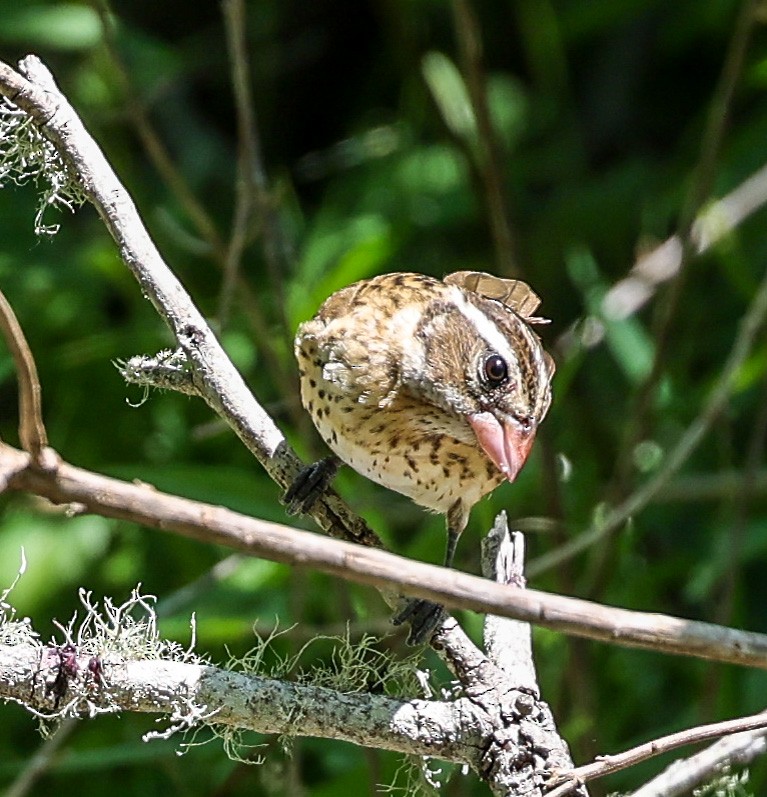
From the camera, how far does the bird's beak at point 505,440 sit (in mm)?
2346

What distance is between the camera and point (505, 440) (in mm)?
2369

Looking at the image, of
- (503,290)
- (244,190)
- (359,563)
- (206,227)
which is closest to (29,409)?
(359,563)

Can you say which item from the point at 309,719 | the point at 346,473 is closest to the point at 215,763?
the point at 346,473

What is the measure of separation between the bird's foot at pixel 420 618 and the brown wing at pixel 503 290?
2.99 ft

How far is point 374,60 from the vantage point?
5.15m

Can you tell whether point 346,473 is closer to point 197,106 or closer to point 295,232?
point 295,232

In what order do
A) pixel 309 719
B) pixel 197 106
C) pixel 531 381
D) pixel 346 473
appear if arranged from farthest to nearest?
pixel 197 106
pixel 346 473
pixel 531 381
pixel 309 719

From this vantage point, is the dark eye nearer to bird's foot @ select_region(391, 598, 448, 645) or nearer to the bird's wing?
the bird's wing

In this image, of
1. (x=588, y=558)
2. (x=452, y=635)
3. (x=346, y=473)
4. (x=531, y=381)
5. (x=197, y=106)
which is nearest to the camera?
(x=452, y=635)

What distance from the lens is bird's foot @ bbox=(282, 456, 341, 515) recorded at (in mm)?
2184

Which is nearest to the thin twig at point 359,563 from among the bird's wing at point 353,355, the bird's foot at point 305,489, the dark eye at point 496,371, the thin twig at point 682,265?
the bird's foot at point 305,489

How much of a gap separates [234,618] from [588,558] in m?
1.20

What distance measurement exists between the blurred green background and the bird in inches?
18.5

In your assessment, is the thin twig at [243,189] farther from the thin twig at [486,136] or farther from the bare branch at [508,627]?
the bare branch at [508,627]
